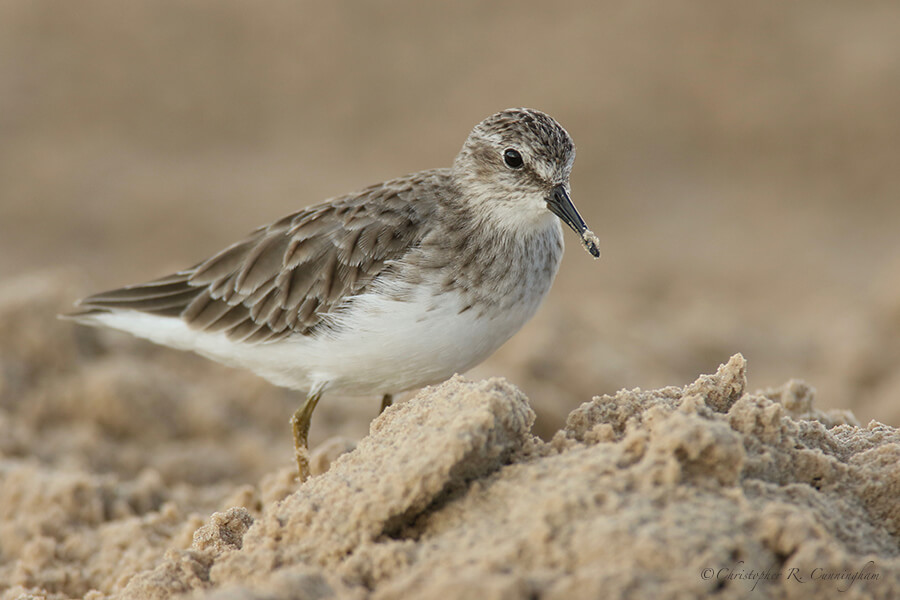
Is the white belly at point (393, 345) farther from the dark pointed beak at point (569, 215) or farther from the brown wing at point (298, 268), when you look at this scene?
the dark pointed beak at point (569, 215)

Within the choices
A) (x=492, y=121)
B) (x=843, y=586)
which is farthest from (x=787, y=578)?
(x=492, y=121)

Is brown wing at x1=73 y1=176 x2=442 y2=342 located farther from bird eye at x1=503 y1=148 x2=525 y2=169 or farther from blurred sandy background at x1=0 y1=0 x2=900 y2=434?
blurred sandy background at x1=0 y1=0 x2=900 y2=434

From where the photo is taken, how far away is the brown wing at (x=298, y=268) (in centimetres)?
520

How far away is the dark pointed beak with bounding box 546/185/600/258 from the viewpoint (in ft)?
16.3

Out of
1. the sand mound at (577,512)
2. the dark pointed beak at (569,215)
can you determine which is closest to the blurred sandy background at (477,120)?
the dark pointed beak at (569,215)

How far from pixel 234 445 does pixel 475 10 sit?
12103 millimetres

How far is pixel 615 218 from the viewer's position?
14.2 meters

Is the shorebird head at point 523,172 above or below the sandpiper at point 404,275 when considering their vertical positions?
above

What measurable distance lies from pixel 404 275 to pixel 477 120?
33.5ft

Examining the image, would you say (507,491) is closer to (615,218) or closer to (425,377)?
(425,377)

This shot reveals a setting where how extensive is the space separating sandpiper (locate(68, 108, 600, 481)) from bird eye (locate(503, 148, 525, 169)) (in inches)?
0.4

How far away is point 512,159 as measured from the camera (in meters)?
5.30

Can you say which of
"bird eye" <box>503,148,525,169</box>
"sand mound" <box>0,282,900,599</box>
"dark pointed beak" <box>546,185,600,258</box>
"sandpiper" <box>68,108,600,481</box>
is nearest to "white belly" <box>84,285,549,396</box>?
"sandpiper" <box>68,108,600,481</box>

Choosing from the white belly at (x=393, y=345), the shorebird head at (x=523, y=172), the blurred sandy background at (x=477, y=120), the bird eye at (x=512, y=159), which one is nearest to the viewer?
the white belly at (x=393, y=345)
